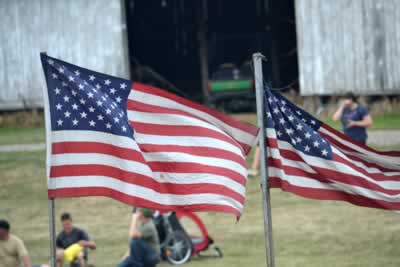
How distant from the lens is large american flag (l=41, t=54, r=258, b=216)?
10.1 meters

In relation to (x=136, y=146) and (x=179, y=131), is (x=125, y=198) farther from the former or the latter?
(x=179, y=131)

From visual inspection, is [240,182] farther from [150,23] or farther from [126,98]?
[150,23]

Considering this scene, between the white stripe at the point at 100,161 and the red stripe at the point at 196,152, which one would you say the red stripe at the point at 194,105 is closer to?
the red stripe at the point at 196,152

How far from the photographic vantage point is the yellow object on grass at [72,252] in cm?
1628

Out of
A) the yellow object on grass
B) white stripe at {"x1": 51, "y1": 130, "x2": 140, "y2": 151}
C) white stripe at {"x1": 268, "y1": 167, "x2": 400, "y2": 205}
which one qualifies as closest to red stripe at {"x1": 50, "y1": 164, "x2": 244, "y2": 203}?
white stripe at {"x1": 51, "y1": 130, "x2": 140, "y2": 151}

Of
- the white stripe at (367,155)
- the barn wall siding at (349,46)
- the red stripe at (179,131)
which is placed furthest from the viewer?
the barn wall siding at (349,46)

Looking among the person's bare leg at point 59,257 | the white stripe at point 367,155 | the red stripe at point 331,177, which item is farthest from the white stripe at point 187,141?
the person's bare leg at point 59,257

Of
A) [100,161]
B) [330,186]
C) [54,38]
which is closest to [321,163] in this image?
[330,186]

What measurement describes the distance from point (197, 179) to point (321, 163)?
1.23 metres

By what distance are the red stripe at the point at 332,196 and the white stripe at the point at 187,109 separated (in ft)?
1.74

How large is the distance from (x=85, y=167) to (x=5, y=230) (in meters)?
4.51

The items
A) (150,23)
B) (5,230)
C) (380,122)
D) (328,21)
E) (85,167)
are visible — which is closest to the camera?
(85,167)

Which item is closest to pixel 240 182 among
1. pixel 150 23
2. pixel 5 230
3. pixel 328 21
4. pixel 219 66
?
pixel 5 230

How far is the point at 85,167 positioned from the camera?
10156 millimetres
